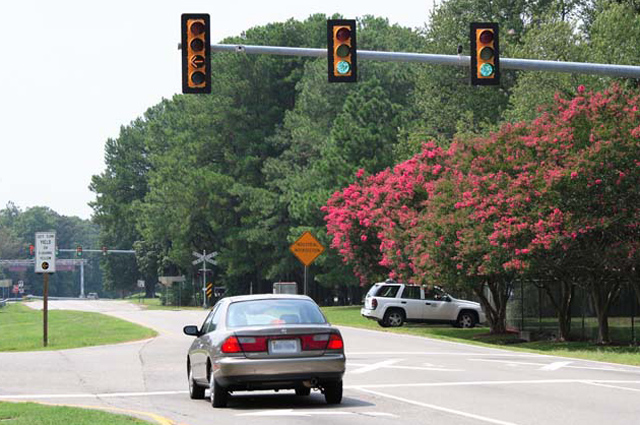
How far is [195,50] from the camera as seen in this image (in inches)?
701

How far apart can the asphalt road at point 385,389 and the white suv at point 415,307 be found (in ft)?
47.7

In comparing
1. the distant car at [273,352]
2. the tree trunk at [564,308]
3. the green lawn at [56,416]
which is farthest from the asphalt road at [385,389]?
the tree trunk at [564,308]

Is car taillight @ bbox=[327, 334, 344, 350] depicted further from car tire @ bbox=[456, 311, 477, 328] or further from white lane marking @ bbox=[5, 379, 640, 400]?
car tire @ bbox=[456, 311, 477, 328]

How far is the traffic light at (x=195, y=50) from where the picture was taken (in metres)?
17.8

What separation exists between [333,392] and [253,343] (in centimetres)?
141

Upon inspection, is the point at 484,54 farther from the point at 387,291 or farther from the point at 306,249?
Result: the point at 387,291

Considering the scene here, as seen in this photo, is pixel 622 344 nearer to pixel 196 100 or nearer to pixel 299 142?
pixel 299 142

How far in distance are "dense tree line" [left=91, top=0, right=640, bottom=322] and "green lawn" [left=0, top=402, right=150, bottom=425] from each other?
132ft

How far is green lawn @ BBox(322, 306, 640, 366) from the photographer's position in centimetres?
2798

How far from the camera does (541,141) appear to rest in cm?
3278

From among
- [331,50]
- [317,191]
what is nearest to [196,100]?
[317,191]

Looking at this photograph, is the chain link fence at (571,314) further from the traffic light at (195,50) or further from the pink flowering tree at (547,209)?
the traffic light at (195,50)

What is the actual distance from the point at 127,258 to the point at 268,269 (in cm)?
6146

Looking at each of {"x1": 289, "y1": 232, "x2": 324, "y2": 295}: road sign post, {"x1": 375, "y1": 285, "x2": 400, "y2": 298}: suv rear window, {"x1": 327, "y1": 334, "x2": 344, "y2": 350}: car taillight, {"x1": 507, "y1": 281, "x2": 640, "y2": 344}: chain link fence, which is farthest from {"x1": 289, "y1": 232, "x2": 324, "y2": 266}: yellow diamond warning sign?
{"x1": 327, "y1": 334, "x2": 344, "y2": 350}: car taillight
